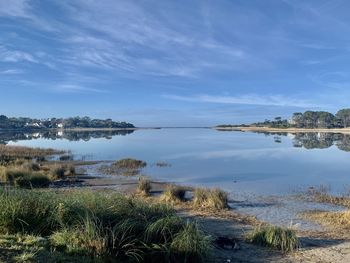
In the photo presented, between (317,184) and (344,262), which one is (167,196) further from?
(317,184)

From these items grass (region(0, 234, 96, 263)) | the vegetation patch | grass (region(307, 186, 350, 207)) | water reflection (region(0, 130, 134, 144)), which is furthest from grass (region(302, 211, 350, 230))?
water reflection (region(0, 130, 134, 144))

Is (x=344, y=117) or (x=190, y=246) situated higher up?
(x=344, y=117)

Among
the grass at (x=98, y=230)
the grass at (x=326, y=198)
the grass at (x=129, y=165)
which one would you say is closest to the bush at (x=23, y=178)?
the grass at (x=98, y=230)

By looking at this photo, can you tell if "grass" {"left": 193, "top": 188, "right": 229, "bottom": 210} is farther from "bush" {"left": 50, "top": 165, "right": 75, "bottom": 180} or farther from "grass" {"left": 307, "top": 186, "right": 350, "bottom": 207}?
"bush" {"left": 50, "top": 165, "right": 75, "bottom": 180}

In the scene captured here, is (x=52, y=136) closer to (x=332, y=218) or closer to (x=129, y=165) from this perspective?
(x=129, y=165)

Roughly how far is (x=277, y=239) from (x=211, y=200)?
733 centimetres

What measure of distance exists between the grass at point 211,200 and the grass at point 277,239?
6519 mm

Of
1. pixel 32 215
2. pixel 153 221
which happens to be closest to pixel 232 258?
pixel 153 221

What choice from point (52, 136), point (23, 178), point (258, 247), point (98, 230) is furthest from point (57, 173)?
point (52, 136)

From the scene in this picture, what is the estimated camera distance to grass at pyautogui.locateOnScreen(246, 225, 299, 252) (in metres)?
11.4

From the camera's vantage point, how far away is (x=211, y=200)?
18.8 meters

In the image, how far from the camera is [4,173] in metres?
24.5

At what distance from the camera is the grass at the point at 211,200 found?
18641 millimetres

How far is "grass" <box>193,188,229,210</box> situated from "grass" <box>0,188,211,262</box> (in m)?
7.93
